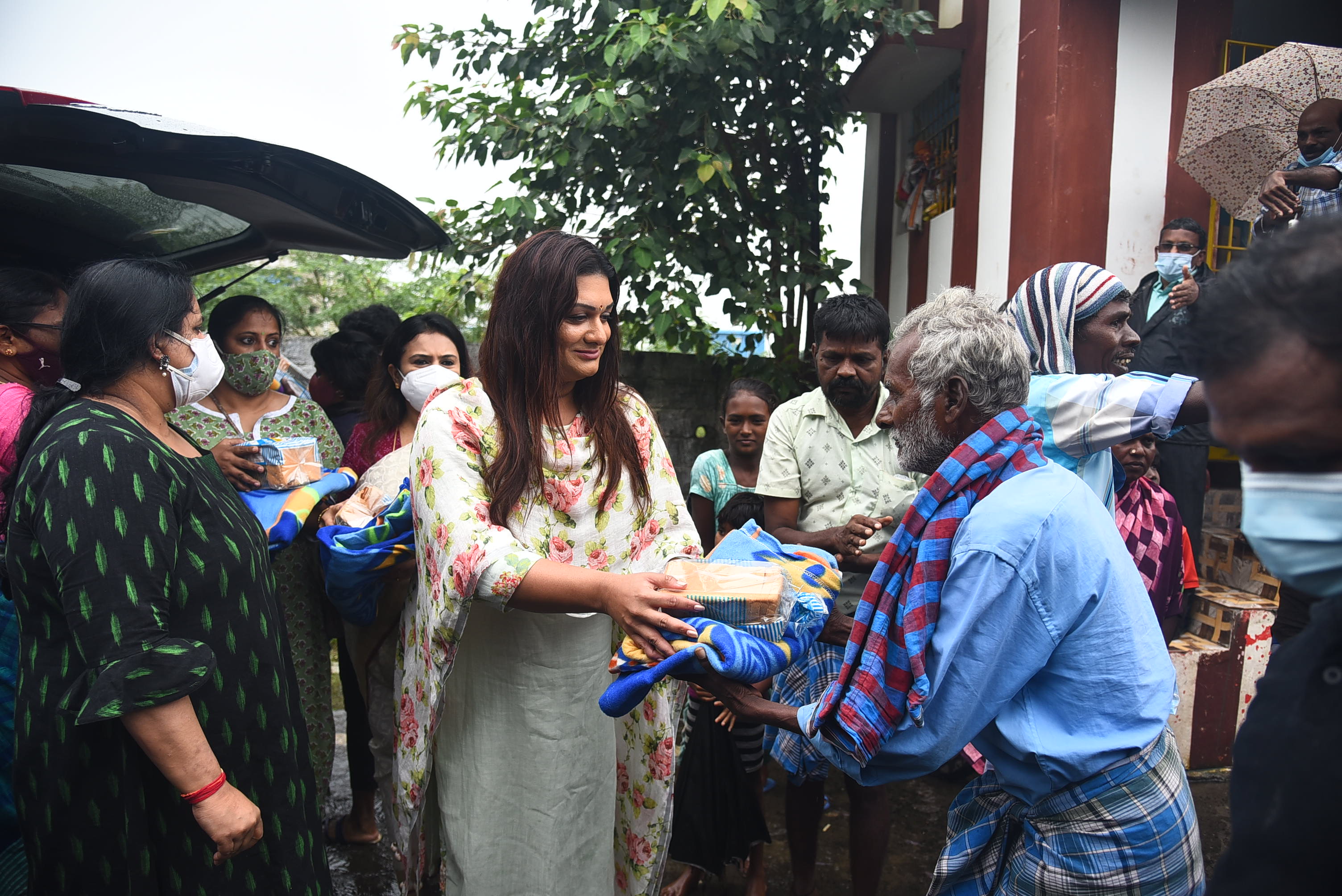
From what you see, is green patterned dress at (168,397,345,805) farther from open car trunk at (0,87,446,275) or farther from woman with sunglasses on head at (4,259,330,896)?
woman with sunglasses on head at (4,259,330,896)

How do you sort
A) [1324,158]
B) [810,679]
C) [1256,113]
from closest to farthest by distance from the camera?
[810,679] < [1324,158] < [1256,113]

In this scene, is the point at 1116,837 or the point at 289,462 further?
the point at 289,462

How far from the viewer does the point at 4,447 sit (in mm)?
2393

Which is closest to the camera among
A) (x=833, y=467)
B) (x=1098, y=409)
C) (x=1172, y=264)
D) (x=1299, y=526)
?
(x=1299, y=526)

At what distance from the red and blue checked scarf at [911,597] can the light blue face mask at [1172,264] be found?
3221 millimetres

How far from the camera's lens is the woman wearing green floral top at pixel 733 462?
3.99 m

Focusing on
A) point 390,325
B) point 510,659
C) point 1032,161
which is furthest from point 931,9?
point 510,659

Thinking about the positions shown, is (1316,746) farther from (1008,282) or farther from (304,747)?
(1008,282)

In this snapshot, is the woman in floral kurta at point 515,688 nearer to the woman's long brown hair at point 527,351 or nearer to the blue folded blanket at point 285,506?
the woman's long brown hair at point 527,351

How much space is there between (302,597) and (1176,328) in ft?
13.7

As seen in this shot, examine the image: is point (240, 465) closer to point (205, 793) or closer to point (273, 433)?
point (273, 433)

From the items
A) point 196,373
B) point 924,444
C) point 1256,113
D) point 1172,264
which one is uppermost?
point 1256,113

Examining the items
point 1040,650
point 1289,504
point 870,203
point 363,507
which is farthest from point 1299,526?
point 870,203

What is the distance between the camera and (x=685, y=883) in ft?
10.7
